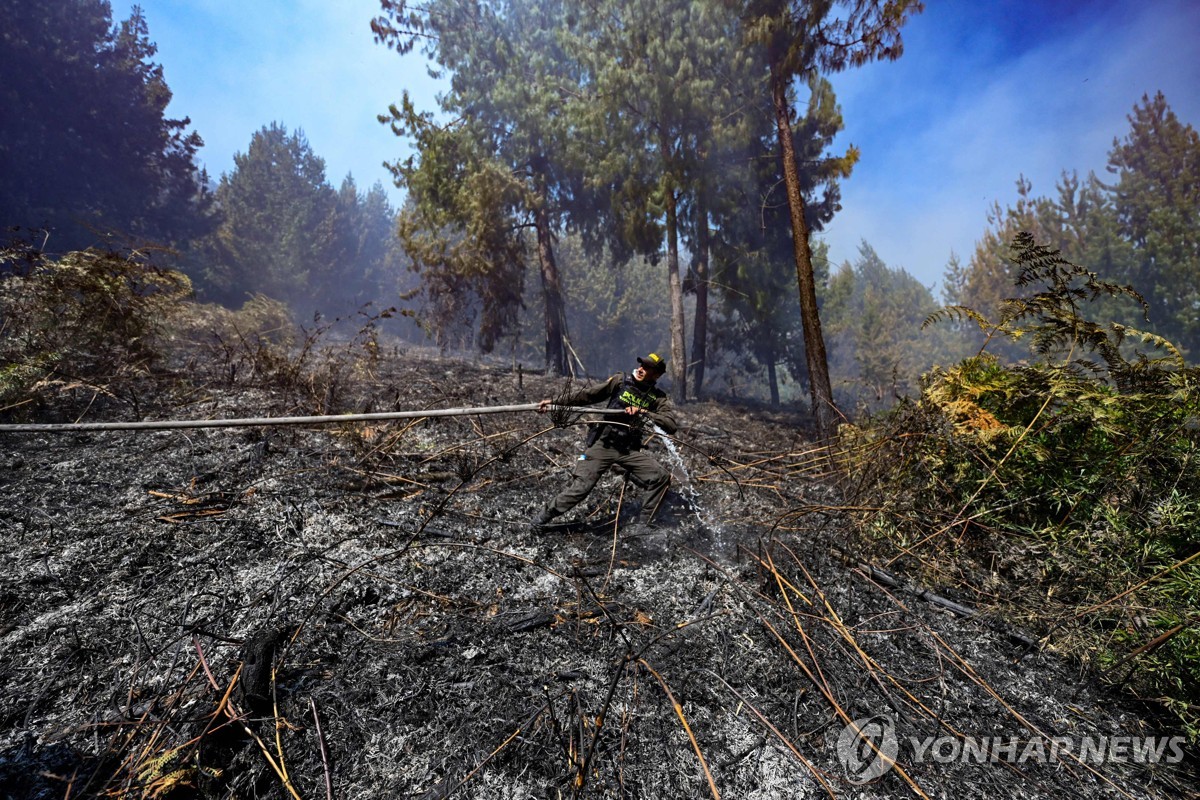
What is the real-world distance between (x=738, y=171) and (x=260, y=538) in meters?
13.7

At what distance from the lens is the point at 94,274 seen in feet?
20.7

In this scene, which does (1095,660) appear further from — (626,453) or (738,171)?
(738,171)

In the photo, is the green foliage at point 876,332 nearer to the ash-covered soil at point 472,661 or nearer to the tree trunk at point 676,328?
the ash-covered soil at point 472,661

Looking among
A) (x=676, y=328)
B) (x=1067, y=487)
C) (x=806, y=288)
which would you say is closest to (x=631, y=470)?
(x=1067, y=487)

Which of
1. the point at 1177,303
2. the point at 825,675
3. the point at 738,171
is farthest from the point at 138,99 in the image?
the point at 1177,303

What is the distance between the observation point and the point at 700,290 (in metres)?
15.2

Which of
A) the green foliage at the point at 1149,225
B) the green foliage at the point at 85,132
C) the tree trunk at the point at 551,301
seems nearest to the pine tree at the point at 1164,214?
the green foliage at the point at 1149,225

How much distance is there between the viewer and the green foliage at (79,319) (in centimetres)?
583

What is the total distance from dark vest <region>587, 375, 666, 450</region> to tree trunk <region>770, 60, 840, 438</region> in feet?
11.3

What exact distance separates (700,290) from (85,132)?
3034 centimetres

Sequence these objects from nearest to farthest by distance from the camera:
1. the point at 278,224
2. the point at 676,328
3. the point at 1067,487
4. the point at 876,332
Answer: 1. the point at 1067,487
2. the point at 676,328
3. the point at 876,332
4. the point at 278,224

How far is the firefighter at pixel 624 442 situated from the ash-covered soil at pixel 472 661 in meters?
0.29

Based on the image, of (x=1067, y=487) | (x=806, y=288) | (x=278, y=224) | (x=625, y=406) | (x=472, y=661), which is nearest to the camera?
(x=472, y=661)

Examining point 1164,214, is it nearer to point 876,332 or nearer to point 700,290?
point 876,332
